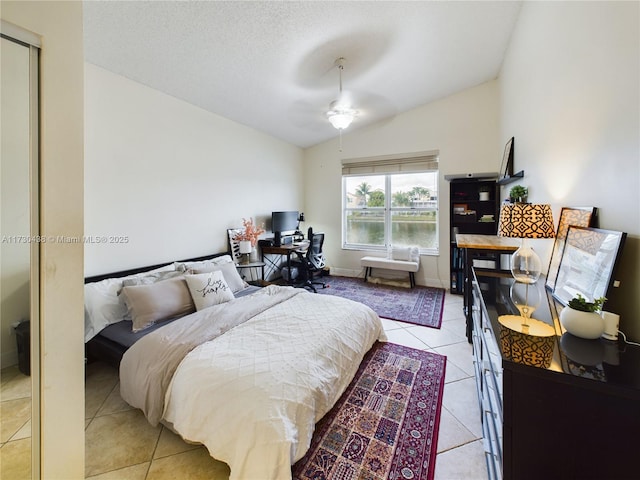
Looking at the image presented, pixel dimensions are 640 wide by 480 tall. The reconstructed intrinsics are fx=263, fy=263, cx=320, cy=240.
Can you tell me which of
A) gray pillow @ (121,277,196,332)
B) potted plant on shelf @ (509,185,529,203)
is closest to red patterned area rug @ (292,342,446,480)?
gray pillow @ (121,277,196,332)

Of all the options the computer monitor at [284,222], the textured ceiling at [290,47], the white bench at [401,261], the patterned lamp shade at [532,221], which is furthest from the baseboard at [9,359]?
the white bench at [401,261]

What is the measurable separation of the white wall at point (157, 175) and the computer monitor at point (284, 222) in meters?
0.32

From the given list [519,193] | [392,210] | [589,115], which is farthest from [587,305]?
[392,210]

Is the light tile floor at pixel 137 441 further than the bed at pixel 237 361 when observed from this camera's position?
No

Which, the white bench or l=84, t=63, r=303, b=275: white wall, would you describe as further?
the white bench

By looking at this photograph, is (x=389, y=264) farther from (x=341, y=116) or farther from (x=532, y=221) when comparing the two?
(x=532, y=221)

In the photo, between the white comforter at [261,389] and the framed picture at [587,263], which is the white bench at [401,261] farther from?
the framed picture at [587,263]

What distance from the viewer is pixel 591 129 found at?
55.5 inches

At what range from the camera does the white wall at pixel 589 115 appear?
1.09m

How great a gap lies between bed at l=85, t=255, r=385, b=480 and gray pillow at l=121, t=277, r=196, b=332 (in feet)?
0.04

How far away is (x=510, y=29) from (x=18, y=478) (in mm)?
4982

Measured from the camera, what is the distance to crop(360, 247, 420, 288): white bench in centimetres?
467

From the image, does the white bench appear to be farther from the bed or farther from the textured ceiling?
the textured ceiling

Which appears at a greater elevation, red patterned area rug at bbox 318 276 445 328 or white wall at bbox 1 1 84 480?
white wall at bbox 1 1 84 480
